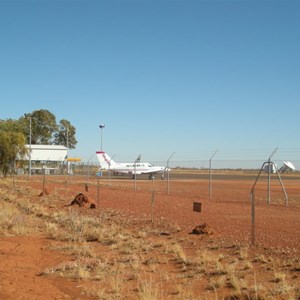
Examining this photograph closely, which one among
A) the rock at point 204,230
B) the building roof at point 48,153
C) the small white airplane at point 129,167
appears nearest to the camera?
the rock at point 204,230

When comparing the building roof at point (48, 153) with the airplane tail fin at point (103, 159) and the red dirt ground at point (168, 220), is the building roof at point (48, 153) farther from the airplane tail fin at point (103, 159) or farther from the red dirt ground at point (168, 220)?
the red dirt ground at point (168, 220)

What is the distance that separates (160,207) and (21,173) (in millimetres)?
52725

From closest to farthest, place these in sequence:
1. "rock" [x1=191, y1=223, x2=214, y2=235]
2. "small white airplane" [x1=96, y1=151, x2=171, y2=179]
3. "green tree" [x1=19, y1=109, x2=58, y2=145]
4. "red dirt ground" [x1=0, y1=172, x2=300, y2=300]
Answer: "red dirt ground" [x1=0, y1=172, x2=300, y2=300] < "rock" [x1=191, y1=223, x2=214, y2=235] < "small white airplane" [x1=96, y1=151, x2=171, y2=179] < "green tree" [x1=19, y1=109, x2=58, y2=145]

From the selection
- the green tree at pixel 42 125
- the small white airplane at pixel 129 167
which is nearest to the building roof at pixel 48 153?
the small white airplane at pixel 129 167

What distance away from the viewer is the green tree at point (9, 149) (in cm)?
2980

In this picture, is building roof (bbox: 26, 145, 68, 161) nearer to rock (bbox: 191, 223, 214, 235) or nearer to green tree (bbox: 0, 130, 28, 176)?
green tree (bbox: 0, 130, 28, 176)

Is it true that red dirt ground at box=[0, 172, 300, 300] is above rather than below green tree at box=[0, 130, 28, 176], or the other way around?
below

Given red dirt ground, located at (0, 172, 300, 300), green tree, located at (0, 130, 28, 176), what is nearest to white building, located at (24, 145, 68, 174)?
green tree, located at (0, 130, 28, 176)

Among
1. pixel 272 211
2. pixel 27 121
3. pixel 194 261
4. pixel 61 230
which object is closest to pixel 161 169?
pixel 27 121

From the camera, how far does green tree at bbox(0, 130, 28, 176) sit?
29.8m

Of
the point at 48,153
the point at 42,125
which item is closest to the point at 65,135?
the point at 42,125

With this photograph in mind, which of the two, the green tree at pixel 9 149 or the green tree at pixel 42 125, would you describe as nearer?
the green tree at pixel 9 149

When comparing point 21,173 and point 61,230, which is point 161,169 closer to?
point 21,173

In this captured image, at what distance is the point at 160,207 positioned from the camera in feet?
74.9
